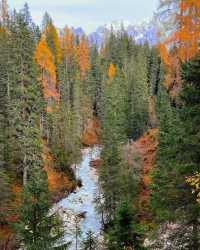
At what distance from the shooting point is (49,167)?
50219mm

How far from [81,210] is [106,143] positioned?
8.33 m

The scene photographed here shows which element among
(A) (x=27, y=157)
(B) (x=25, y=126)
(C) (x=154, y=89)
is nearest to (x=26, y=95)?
(B) (x=25, y=126)

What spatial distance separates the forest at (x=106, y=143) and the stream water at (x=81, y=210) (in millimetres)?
486

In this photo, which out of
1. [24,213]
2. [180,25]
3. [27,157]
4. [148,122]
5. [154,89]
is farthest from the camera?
[154,89]

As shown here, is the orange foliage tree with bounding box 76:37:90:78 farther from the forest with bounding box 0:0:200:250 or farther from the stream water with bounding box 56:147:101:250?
the stream water with bounding box 56:147:101:250

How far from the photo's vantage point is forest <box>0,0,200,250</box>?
1536 cm

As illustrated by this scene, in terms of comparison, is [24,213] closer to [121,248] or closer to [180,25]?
[121,248]

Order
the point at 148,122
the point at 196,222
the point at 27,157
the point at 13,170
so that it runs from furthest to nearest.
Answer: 1. the point at 148,122
2. the point at 13,170
3. the point at 27,157
4. the point at 196,222

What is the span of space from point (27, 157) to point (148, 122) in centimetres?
4016

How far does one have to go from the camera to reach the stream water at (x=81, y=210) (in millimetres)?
38812

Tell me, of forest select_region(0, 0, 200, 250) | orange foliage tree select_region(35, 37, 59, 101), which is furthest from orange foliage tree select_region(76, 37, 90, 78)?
orange foliage tree select_region(35, 37, 59, 101)

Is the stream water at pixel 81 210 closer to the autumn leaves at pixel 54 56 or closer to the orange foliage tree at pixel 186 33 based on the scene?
the autumn leaves at pixel 54 56

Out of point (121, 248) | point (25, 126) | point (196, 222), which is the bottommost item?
point (121, 248)

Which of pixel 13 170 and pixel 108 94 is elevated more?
pixel 108 94
